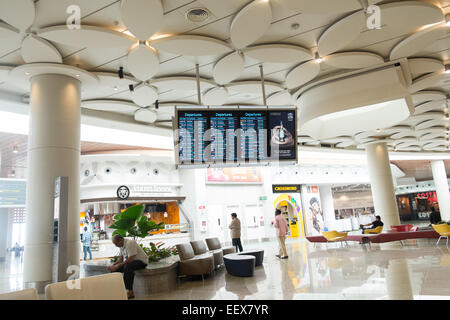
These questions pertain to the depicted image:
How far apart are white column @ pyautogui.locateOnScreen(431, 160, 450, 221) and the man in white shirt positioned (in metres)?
25.0

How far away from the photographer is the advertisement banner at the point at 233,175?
19.8m

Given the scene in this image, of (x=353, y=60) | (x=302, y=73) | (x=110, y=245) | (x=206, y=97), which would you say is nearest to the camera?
(x=353, y=60)

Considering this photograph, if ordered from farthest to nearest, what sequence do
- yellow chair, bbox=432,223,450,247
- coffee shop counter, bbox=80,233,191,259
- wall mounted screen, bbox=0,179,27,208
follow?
wall mounted screen, bbox=0,179,27,208
coffee shop counter, bbox=80,233,191,259
yellow chair, bbox=432,223,450,247

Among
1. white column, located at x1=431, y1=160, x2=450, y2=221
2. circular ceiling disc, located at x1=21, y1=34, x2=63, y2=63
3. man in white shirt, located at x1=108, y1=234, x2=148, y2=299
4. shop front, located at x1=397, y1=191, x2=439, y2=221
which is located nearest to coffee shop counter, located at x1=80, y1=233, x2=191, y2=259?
man in white shirt, located at x1=108, y1=234, x2=148, y2=299

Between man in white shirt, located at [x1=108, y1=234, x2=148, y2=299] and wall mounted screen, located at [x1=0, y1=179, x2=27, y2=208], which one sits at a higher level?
wall mounted screen, located at [x1=0, y1=179, x2=27, y2=208]

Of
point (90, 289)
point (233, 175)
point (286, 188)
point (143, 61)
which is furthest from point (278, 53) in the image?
point (286, 188)

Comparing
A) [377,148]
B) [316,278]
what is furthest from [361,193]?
[316,278]

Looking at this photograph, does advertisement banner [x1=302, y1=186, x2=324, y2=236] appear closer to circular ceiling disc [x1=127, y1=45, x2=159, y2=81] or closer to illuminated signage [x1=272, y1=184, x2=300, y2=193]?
illuminated signage [x1=272, y1=184, x2=300, y2=193]

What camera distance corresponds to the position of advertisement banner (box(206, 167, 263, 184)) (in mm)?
19781

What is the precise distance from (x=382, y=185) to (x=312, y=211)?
9850 millimetres

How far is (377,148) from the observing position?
1490cm

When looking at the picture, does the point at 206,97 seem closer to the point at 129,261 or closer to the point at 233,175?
the point at 129,261

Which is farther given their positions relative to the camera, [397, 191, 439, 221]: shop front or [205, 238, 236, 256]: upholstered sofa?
[397, 191, 439, 221]: shop front

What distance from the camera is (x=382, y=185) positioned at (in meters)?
14.6
